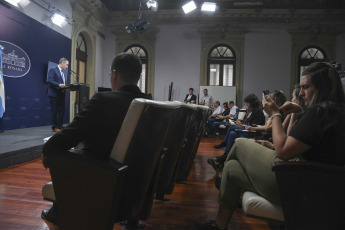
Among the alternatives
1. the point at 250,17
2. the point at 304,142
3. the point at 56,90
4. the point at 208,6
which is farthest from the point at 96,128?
the point at 250,17

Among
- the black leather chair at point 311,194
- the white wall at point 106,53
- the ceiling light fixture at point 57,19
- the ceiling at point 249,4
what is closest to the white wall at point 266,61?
the ceiling at point 249,4

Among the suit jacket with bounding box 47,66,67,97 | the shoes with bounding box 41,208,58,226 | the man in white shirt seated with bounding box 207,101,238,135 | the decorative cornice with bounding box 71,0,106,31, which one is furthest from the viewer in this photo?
the decorative cornice with bounding box 71,0,106,31

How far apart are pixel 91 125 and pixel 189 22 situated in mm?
8475

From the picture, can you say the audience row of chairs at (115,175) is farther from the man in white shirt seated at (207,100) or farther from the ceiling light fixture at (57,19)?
the man in white shirt seated at (207,100)

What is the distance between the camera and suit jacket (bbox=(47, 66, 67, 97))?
4672 millimetres

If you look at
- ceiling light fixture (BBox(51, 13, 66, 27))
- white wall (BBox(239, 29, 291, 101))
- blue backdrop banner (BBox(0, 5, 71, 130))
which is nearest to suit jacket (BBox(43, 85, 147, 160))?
blue backdrop banner (BBox(0, 5, 71, 130))

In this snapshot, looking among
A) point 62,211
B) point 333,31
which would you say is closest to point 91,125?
point 62,211

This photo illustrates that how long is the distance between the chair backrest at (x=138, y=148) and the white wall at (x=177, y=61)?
25.9 feet

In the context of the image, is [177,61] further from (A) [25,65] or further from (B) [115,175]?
(B) [115,175]

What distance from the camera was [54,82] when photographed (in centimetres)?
465

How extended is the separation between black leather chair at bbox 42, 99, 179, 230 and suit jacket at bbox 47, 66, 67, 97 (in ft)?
13.2

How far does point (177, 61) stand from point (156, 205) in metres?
7.48

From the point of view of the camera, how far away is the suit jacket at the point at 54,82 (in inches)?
184

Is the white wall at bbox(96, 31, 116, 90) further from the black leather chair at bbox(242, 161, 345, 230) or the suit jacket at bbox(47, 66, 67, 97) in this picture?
the black leather chair at bbox(242, 161, 345, 230)
